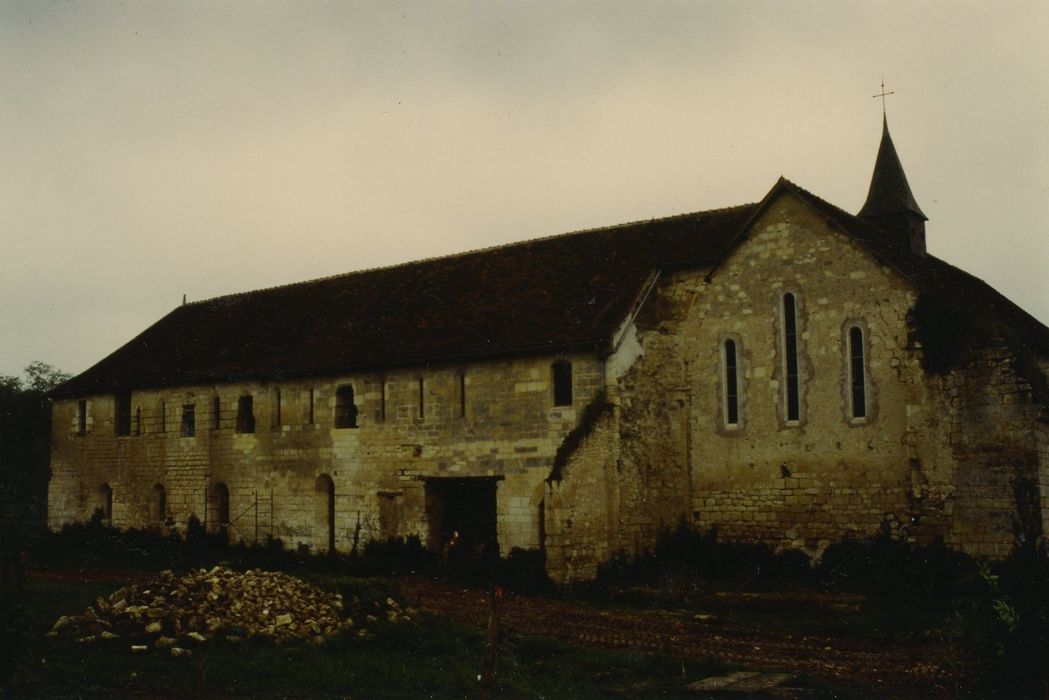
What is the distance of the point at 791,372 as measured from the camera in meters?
23.5

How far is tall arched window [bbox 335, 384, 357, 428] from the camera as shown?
28594 mm

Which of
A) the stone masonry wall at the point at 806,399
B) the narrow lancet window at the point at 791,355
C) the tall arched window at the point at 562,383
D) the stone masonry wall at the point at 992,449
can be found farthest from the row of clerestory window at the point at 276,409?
the stone masonry wall at the point at 992,449

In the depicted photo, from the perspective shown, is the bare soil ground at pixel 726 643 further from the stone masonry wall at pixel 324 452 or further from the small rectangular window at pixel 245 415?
the small rectangular window at pixel 245 415

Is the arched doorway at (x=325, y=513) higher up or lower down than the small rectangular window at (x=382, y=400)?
lower down

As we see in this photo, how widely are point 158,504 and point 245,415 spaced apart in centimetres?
514

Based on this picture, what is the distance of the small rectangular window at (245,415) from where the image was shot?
31156 mm

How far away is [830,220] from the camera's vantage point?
23.1 m

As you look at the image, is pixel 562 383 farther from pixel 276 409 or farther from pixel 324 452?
pixel 276 409

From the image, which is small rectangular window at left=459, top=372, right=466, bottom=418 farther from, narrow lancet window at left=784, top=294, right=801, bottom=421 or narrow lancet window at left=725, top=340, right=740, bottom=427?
narrow lancet window at left=784, top=294, right=801, bottom=421

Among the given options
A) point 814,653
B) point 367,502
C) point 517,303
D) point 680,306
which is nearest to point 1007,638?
point 814,653

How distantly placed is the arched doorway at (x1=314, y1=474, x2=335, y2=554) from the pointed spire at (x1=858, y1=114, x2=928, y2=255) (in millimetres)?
17715

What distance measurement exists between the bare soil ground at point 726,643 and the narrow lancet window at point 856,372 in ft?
21.9

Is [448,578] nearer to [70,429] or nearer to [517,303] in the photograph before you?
[517,303]

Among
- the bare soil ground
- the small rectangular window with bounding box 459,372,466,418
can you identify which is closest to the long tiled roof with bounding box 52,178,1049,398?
the small rectangular window with bounding box 459,372,466,418
